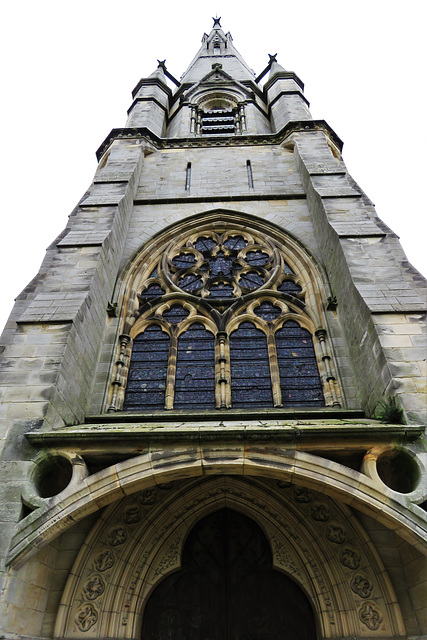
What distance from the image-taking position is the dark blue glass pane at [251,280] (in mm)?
7965

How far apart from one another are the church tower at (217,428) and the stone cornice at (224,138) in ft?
9.41

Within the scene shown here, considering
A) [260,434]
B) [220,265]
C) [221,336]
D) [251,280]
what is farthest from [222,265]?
[260,434]

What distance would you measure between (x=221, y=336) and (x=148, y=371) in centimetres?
129

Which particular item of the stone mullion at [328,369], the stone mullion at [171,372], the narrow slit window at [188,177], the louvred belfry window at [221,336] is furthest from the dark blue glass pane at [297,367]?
the narrow slit window at [188,177]

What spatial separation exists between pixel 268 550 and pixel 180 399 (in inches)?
90.1

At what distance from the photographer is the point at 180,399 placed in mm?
6230

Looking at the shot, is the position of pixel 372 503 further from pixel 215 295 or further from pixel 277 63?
pixel 277 63

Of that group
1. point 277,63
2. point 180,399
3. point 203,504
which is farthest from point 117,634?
point 277,63

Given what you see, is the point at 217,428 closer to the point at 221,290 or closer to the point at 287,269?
the point at 221,290

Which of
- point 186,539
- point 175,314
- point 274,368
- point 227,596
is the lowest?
point 227,596

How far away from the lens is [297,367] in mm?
6555

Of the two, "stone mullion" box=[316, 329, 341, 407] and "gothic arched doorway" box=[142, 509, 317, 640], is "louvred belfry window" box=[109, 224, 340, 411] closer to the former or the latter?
"stone mullion" box=[316, 329, 341, 407]

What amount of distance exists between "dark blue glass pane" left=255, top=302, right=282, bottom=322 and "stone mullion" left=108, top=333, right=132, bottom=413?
230 centimetres

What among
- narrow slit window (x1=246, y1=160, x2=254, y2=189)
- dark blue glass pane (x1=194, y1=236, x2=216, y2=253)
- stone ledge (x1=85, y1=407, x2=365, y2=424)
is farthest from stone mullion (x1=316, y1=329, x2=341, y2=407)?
narrow slit window (x1=246, y1=160, x2=254, y2=189)
